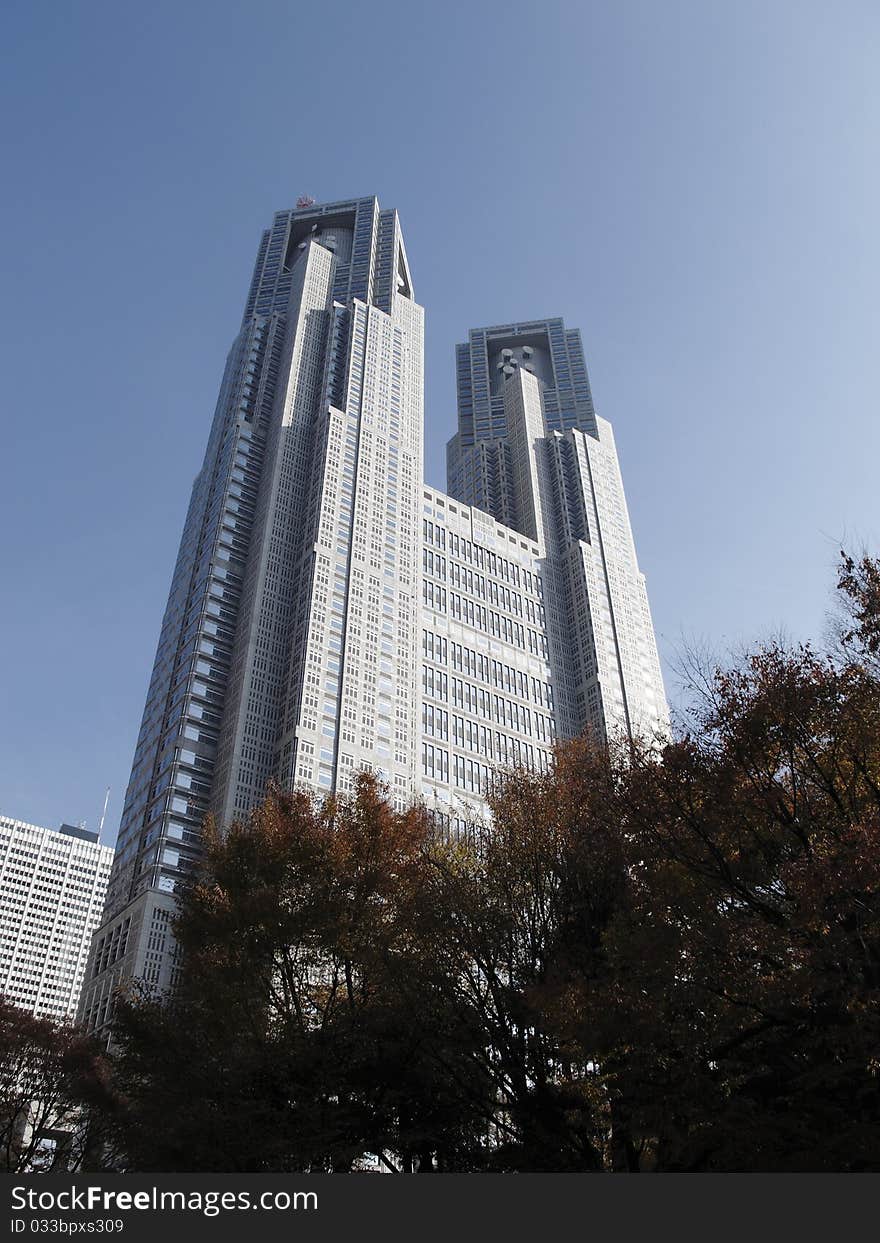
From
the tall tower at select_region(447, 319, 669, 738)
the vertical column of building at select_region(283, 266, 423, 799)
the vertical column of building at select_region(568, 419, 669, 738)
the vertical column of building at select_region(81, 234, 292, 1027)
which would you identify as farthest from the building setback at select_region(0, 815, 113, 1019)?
the vertical column of building at select_region(568, 419, 669, 738)

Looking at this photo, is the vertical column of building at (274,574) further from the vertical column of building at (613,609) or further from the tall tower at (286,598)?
the vertical column of building at (613,609)

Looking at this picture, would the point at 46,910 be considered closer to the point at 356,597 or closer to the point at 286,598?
the point at 286,598

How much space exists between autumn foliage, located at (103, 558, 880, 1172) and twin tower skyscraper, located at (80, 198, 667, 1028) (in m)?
31.0

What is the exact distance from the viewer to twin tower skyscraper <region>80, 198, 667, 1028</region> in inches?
2589

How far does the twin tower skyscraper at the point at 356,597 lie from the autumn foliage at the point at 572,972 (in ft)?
102

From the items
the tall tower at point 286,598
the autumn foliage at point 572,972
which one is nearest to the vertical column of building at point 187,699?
the tall tower at point 286,598

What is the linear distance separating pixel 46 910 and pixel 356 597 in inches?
5112

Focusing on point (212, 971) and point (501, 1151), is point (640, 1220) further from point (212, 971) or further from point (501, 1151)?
point (212, 971)

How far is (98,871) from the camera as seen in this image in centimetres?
17788

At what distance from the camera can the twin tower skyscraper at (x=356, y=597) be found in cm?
6575

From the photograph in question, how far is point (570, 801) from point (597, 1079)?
6964 mm

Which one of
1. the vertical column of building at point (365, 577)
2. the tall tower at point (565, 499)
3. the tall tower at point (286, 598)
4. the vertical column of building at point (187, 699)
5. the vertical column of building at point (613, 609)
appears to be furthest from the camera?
the tall tower at point (565, 499)

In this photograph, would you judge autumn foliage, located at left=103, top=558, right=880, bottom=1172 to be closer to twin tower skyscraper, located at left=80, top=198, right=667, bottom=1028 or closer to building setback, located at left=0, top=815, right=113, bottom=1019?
twin tower skyscraper, located at left=80, top=198, right=667, bottom=1028

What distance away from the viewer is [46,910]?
167000 mm
